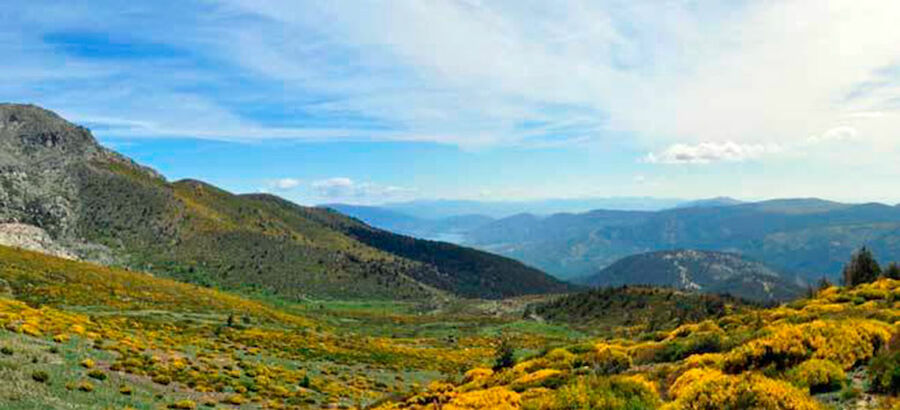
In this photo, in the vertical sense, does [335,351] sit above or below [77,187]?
below

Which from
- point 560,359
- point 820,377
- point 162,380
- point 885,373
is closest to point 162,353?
Answer: point 162,380

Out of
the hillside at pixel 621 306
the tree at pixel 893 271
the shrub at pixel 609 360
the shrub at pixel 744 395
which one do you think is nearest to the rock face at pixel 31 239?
the hillside at pixel 621 306

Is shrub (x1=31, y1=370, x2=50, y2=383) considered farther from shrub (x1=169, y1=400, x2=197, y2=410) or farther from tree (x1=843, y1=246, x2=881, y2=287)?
tree (x1=843, y1=246, x2=881, y2=287)

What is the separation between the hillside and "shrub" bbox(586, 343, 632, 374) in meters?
82.0

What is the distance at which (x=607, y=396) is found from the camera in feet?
43.8

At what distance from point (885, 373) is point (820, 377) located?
5.21ft

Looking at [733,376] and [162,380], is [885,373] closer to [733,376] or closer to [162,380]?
[733,376]

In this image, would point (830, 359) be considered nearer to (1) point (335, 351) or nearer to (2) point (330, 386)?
(2) point (330, 386)

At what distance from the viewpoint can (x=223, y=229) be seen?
7864 inches

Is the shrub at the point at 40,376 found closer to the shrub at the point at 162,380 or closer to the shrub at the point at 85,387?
the shrub at the point at 85,387

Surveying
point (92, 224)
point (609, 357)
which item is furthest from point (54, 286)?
point (92, 224)

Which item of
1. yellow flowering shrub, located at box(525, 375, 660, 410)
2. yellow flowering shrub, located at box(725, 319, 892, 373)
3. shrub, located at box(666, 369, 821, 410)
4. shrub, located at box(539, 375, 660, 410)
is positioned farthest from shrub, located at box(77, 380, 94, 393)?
yellow flowering shrub, located at box(725, 319, 892, 373)

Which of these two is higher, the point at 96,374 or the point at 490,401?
the point at 490,401

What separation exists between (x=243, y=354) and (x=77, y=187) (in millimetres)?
188376
